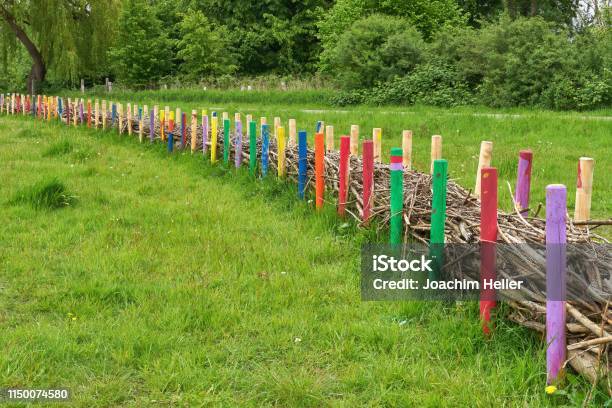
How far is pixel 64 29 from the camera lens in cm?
2452

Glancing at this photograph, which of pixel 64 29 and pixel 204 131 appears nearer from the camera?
pixel 204 131

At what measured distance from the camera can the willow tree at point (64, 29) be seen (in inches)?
965

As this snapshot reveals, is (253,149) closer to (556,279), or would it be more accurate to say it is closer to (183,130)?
(183,130)

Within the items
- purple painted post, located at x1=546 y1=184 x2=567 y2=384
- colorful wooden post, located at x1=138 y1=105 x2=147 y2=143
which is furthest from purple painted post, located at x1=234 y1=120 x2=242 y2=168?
purple painted post, located at x1=546 y1=184 x2=567 y2=384

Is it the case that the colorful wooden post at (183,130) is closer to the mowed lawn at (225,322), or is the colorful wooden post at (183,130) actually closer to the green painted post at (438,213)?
the mowed lawn at (225,322)

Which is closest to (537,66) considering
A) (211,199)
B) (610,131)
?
(610,131)

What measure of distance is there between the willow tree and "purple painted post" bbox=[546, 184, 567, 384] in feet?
79.3

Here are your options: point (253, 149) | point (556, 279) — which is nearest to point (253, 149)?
point (253, 149)

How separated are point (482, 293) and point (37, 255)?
11.9ft

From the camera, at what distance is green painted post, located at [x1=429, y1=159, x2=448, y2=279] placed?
13.9 ft

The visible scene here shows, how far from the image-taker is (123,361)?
3559 mm

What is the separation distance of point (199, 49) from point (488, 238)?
3340 centimetres

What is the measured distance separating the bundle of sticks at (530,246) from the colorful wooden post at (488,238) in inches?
3.2

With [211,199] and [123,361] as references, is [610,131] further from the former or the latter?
[123,361]
